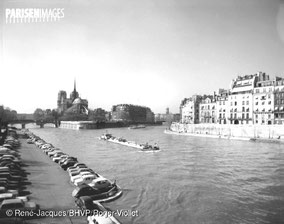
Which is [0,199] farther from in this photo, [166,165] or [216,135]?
[216,135]

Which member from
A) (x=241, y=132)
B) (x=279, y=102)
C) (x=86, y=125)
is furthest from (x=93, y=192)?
(x=86, y=125)

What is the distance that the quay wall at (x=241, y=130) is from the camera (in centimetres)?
4305

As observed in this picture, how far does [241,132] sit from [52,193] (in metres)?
42.8

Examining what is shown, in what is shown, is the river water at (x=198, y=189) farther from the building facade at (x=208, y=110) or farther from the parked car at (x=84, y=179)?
the building facade at (x=208, y=110)

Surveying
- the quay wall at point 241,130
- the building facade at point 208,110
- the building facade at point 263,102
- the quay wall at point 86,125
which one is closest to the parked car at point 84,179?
the quay wall at point 241,130

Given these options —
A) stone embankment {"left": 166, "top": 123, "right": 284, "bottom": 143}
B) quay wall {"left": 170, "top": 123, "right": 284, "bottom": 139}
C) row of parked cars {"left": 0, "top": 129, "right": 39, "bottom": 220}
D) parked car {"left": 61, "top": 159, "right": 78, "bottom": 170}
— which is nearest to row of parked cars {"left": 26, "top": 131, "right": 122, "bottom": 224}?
parked car {"left": 61, "top": 159, "right": 78, "bottom": 170}

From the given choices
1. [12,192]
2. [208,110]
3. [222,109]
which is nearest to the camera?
[12,192]

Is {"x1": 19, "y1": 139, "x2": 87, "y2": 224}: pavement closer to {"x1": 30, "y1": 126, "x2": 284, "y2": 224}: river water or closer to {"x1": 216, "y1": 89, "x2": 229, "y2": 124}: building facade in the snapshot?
{"x1": 30, "y1": 126, "x2": 284, "y2": 224}: river water

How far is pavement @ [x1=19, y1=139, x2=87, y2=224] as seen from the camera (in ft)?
31.4

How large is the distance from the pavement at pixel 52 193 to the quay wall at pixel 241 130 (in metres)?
35.9

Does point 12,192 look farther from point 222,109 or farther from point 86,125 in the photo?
point 86,125

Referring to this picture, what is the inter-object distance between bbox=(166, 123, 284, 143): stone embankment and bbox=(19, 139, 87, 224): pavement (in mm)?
34656

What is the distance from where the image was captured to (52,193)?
12.8 metres

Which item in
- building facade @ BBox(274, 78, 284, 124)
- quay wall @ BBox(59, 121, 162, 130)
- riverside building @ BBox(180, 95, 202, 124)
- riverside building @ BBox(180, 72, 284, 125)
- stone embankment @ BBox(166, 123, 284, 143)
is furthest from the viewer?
quay wall @ BBox(59, 121, 162, 130)
